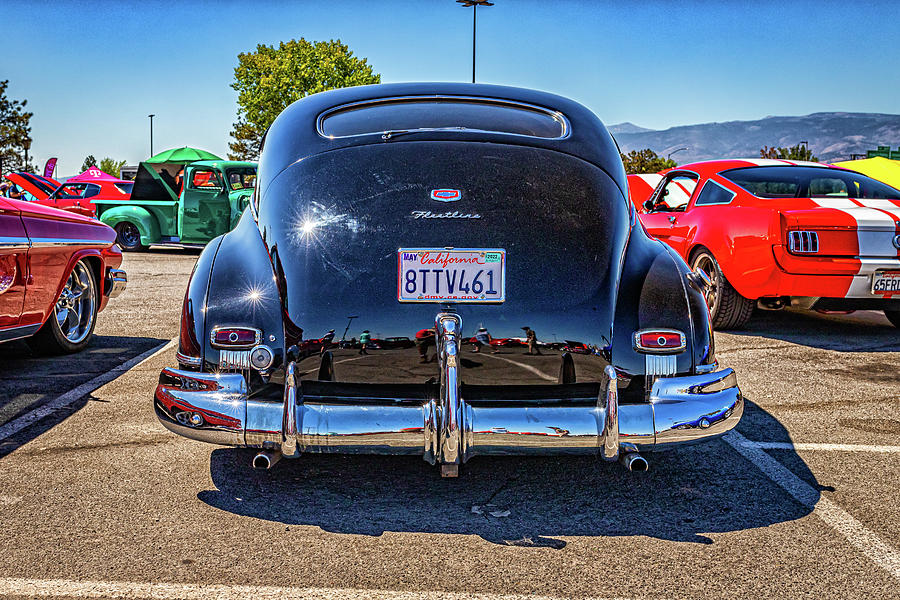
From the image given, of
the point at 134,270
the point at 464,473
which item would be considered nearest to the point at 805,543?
the point at 464,473

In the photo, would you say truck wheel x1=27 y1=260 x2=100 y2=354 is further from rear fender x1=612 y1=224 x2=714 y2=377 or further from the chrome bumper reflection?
rear fender x1=612 y1=224 x2=714 y2=377

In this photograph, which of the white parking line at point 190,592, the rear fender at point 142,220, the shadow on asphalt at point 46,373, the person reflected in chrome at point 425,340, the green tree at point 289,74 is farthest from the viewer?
the green tree at point 289,74

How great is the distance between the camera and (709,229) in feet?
23.7

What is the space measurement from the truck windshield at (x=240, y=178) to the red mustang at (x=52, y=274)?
9.49 meters

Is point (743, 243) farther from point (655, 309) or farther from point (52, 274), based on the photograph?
point (52, 274)

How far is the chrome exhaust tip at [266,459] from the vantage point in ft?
9.48

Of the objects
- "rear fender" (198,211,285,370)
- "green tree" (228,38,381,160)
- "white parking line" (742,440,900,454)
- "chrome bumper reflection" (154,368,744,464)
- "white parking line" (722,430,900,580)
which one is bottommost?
"white parking line" (722,430,900,580)

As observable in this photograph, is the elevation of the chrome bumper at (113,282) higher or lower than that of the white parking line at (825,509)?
higher

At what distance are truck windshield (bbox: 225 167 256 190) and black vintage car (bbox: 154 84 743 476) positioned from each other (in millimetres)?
12817

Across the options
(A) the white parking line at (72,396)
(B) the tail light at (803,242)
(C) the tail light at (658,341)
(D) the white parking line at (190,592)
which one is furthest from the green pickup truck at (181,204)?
(D) the white parking line at (190,592)

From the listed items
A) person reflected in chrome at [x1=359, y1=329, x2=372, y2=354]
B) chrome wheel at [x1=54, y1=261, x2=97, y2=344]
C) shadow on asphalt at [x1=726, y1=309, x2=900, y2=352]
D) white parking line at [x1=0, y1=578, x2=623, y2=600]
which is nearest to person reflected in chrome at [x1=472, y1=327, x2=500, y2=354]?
person reflected in chrome at [x1=359, y1=329, x2=372, y2=354]

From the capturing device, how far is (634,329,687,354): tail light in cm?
310

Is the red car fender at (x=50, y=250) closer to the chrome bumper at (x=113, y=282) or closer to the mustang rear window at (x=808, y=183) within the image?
the chrome bumper at (x=113, y=282)

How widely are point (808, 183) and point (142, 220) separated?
1299cm
